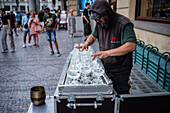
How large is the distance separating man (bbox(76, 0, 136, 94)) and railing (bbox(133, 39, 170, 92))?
2083 millimetres

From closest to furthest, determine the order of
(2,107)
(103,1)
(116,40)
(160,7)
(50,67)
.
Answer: (103,1) → (116,40) → (2,107) → (160,7) → (50,67)

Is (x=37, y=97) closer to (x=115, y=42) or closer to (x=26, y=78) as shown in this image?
(x=115, y=42)

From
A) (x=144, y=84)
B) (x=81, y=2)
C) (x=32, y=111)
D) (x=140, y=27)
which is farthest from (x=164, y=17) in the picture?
(x=81, y=2)

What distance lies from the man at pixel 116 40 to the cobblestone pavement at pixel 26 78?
2.16m

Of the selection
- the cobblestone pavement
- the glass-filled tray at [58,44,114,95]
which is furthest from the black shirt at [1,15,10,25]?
the glass-filled tray at [58,44,114,95]

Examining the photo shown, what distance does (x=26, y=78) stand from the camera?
204 inches

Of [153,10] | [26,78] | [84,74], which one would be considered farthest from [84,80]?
[153,10]

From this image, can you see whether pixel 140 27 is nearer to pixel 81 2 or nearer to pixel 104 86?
pixel 104 86

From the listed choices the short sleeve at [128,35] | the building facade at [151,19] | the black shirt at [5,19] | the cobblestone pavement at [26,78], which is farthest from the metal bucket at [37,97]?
the black shirt at [5,19]

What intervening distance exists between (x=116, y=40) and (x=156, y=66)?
2.77 m

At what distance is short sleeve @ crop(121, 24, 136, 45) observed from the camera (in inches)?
80.4

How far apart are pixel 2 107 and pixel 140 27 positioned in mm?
5358

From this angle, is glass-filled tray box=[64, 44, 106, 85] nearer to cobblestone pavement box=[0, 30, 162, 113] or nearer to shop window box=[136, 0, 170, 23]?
cobblestone pavement box=[0, 30, 162, 113]

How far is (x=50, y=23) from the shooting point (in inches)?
287
